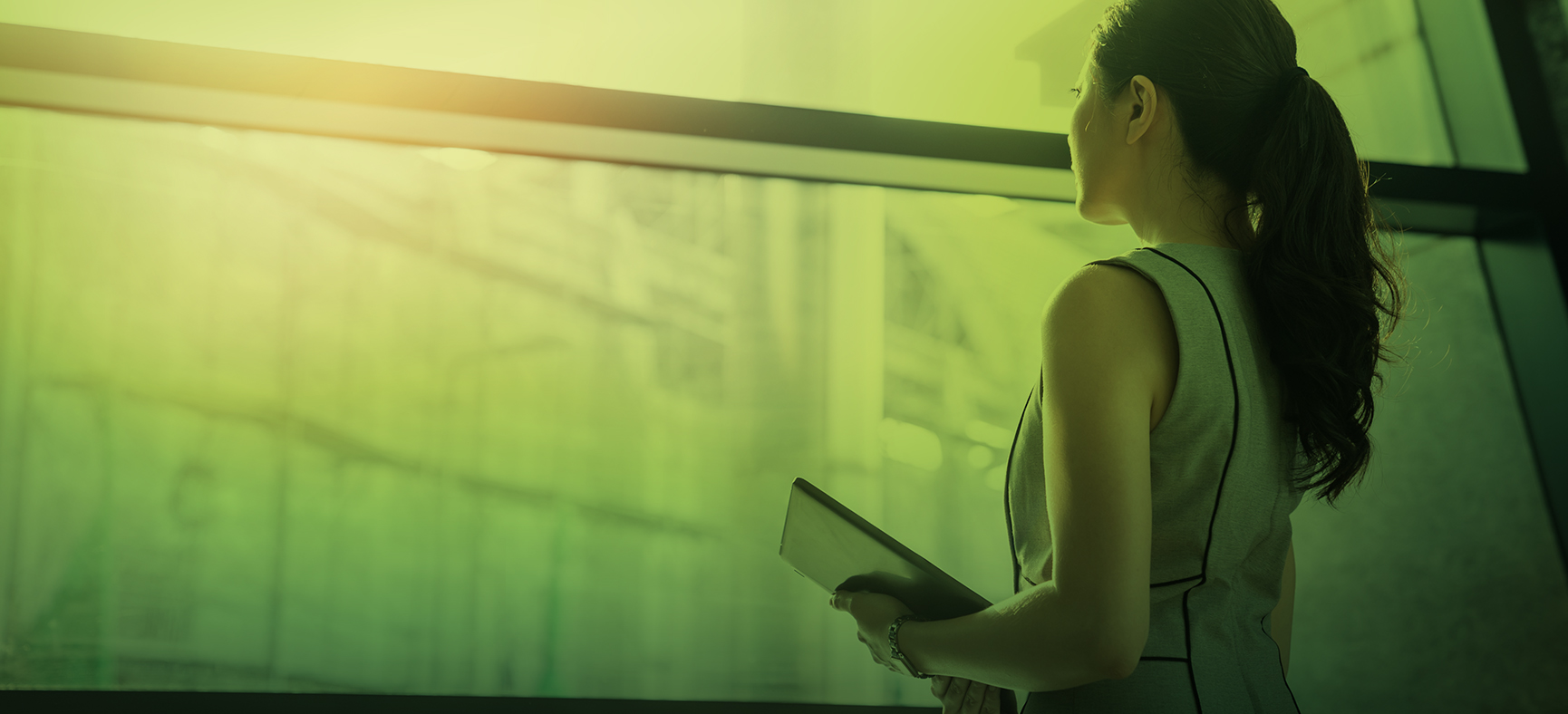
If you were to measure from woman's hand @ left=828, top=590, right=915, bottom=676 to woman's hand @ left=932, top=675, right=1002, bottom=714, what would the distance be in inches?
2.0

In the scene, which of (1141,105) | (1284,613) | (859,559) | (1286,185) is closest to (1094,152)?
(1141,105)

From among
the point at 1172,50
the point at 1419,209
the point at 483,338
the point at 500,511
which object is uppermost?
the point at 1419,209

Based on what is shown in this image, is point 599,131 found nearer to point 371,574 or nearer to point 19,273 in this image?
point 371,574

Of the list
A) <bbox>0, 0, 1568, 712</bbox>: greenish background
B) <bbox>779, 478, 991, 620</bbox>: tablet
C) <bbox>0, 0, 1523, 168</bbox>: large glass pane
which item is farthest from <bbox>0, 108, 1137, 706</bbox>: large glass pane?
<bbox>779, 478, 991, 620</bbox>: tablet

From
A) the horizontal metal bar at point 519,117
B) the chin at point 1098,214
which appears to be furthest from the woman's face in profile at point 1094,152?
the horizontal metal bar at point 519,117

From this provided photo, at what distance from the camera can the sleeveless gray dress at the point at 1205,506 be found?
2.39 feet

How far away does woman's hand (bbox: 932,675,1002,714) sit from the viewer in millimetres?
877

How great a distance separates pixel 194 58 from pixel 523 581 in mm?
1222

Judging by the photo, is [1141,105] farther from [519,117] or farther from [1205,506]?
[519,117]

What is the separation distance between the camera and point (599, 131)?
2.00 metres

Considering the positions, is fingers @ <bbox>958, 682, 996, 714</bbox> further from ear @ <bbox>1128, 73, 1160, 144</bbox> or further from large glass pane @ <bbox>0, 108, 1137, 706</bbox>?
large glass pane @ <bbox>0, 108, 1137, 706</bbox>

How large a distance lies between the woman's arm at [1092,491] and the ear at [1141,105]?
0.19 metres

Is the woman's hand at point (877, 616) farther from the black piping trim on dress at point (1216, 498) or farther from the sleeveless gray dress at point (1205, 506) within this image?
the black piping trim on dress at point (1216, 498)

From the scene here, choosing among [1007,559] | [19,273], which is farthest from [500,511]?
[1007,559]
